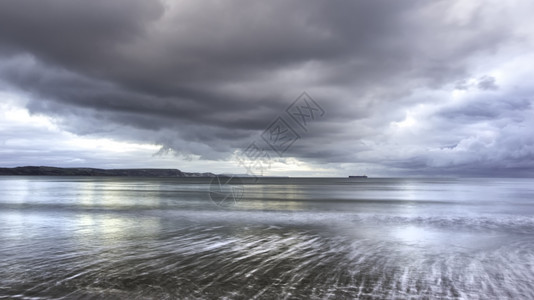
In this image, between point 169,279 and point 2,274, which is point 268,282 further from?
point 2,274

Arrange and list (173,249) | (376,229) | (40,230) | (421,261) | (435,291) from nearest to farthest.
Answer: (435,291) → (421,261) → (173,249) → (40,230) → (376,229)

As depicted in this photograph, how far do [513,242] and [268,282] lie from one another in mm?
16193

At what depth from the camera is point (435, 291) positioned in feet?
31.6

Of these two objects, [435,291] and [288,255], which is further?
[288,255]

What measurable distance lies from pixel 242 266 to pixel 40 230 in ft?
53.6

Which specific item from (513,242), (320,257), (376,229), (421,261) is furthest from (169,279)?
(513,242)

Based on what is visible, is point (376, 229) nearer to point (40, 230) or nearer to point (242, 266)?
point (242, 266)

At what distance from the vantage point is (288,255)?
14.1 metres

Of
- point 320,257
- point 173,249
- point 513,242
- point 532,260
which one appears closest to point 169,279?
point 173,249

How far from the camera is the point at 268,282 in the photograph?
1012cm

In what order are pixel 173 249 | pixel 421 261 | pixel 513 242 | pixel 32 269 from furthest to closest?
pixel 513 242
pixel 173 249
pixel 421 261
pixel 32 269

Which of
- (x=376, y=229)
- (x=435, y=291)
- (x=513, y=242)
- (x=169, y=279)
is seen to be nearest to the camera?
(x=435, y=291)

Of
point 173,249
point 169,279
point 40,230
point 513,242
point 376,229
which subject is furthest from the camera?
point 376,229

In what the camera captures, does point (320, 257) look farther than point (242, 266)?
Yes
